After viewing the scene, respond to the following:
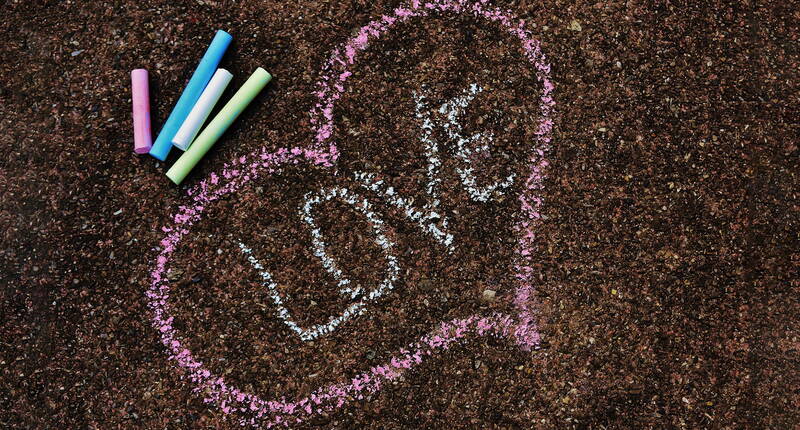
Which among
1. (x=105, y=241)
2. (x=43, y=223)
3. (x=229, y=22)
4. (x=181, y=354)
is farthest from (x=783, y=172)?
(x=43, y=223)

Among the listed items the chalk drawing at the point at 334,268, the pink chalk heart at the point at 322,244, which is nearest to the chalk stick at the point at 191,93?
the pink chalk heart at the point at 322,244

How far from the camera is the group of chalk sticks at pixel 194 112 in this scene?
2.20m

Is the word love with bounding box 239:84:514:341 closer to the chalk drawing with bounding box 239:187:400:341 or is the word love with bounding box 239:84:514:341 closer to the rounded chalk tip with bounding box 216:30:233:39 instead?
the chalk drawing with bounding box 239:187:400:341

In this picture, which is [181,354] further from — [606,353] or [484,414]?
[606,353]

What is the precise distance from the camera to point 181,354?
7.23 feet

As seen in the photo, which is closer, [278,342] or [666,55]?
[278,342]

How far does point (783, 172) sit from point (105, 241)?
9.98ft

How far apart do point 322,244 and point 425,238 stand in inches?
17.8

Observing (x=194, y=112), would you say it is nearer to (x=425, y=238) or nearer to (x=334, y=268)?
(x=334, y=268)

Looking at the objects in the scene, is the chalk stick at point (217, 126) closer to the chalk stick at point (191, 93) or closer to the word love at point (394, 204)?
the chalk stick at point (191, 93)

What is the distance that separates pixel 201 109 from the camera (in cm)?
222

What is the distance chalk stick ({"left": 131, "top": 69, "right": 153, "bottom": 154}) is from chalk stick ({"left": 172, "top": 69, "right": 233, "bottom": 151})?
0.40 ft

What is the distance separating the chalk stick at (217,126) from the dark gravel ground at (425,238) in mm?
72

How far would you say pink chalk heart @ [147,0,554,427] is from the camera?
220 cm
